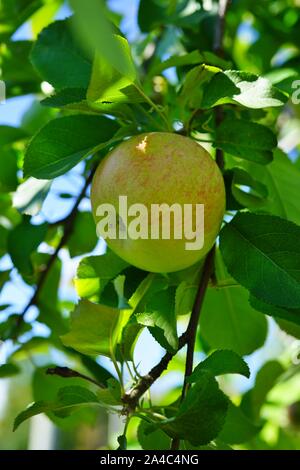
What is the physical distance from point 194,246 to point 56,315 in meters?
0.68

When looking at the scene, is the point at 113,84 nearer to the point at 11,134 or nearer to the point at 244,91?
the point at 244,91

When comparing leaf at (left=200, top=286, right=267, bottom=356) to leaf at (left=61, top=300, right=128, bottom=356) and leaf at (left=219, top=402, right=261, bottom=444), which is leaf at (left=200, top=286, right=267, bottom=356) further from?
leaf at (left=61, top=300, right=128, bottom=356)

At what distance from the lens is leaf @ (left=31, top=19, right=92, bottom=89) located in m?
1.01

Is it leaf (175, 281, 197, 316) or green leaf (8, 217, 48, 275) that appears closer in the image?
leaf (175, 281, 197, 316)

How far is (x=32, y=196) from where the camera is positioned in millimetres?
996

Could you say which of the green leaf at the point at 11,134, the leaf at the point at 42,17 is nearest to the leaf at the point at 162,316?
the green leaf at the point at 11,134

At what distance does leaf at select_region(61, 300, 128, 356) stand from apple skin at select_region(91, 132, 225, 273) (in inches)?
3.0

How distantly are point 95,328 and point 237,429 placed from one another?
0.51m

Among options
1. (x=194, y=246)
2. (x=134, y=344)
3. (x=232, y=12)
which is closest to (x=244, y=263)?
(x=194, y=246)

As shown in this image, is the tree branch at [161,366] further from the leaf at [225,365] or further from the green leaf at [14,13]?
the green leaf at [14,13]

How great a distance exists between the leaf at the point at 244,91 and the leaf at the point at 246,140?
85 millimetres

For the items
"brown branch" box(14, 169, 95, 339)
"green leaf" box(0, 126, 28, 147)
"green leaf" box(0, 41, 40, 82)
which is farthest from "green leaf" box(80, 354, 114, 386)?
"green leaf" box(0, 41, 40, 82)

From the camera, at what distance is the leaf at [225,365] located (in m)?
0.84
